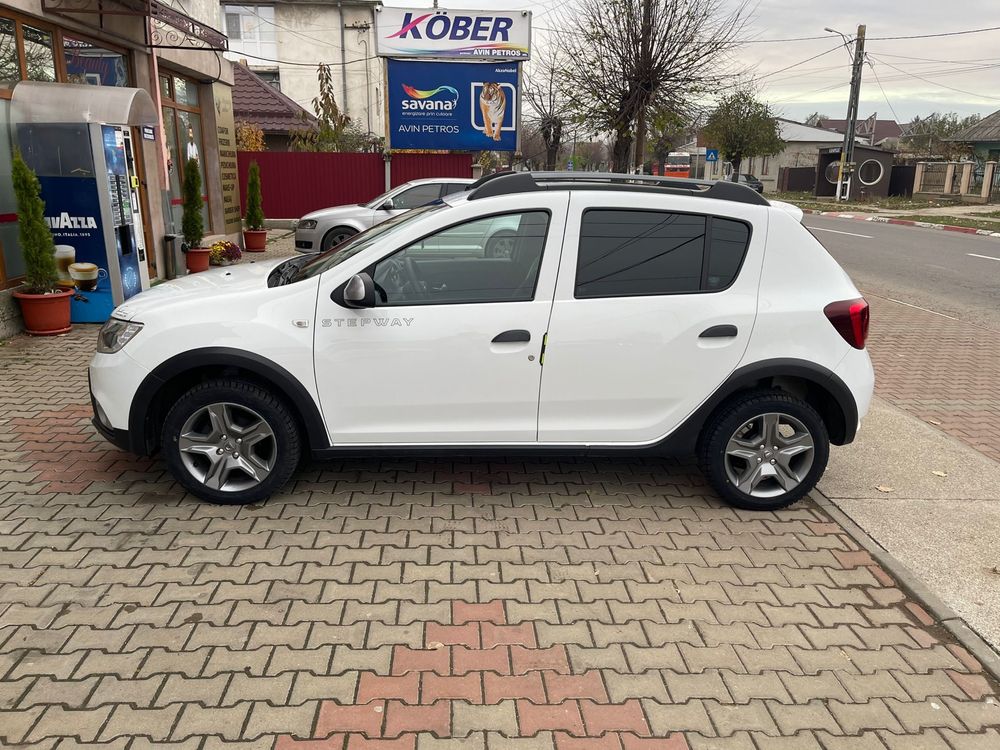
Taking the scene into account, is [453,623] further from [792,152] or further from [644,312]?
[792,152]

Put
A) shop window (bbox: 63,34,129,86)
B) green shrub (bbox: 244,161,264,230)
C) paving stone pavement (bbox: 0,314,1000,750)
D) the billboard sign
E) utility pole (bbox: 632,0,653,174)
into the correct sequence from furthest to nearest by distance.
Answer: the billboard sign
green shrub (bbox: 244,161,264,230)
utility pole (bbox: 632,0,653,174)
shop window (bbox: 63,34,129,86)
paving stone pavement (bbox: 0,314,1000,750)

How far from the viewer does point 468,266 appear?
4176 mm

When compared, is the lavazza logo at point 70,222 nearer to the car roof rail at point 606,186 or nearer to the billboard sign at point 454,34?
the car roof rail at point 606,186

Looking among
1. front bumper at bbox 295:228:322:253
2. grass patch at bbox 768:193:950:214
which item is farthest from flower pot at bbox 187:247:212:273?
grass patch at bbox 768:193:950:214

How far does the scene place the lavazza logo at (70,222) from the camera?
8.22m

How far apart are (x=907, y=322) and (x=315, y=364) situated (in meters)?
8.37

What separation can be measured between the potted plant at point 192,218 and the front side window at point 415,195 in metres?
3.34

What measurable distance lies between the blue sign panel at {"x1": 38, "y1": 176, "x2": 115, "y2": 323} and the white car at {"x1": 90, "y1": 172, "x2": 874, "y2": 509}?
15.7 ft

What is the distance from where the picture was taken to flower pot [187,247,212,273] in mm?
11898

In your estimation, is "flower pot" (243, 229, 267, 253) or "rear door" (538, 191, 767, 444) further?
"flower pot" (243, 229, 267, 253)

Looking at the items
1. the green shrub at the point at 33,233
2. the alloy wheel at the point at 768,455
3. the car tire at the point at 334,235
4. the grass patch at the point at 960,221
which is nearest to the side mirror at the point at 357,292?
the alloy wheel at the point at 768,455

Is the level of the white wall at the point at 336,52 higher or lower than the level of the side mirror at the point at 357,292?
higher

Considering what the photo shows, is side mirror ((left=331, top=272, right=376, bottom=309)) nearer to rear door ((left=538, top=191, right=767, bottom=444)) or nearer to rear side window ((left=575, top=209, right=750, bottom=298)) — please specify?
rear door ((left=538, top=191, right=767, bottom=444))

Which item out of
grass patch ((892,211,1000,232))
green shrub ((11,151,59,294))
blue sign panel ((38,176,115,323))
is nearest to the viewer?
green shrub ((11,151,59,294))
